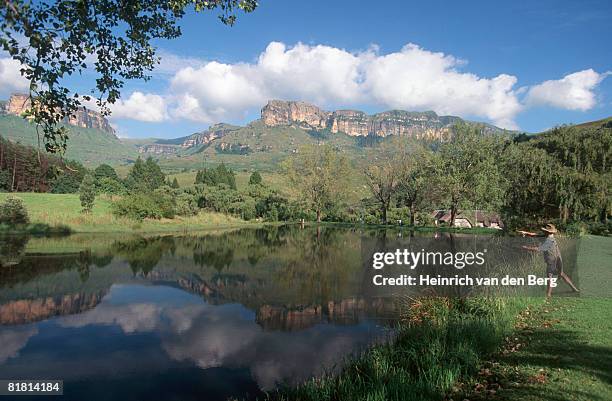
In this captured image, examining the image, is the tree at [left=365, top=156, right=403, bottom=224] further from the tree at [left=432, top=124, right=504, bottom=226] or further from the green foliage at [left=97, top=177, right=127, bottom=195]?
the green foliage at [left=97, top=177, right=127, bottom=195]

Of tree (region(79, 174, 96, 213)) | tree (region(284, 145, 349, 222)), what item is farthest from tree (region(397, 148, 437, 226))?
tree (region(79, 174, 96, 213))

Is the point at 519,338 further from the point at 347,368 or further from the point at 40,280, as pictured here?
the point at 40,280

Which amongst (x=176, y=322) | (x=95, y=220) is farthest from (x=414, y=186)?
(x=176, y=322)

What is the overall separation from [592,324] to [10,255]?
2883 cm

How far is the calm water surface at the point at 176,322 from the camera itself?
8.66 m

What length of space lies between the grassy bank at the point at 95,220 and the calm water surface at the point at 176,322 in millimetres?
15537

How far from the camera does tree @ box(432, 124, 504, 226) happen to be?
31172mm

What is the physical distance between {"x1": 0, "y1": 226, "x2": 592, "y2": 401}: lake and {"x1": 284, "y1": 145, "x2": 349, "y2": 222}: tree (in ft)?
143

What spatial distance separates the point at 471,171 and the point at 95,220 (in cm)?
3807

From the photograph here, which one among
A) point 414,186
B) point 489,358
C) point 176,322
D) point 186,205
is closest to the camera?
point 489,358

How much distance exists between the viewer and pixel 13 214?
3672cm

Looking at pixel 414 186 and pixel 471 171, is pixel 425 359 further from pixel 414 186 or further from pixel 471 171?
pixel 414 186

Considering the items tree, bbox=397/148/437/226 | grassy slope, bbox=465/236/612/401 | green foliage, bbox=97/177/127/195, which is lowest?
grassy slope, bbox=465/236/612/401
